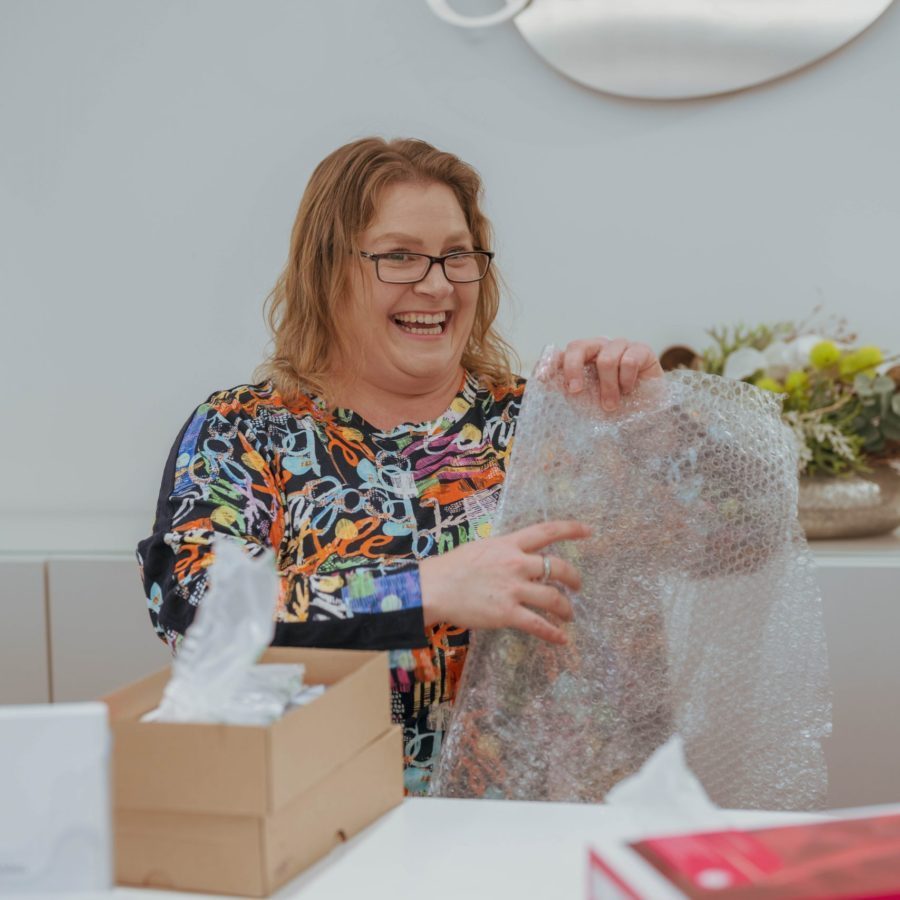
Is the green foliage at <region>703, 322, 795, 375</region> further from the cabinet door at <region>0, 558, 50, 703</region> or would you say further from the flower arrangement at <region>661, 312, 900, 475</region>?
the cabinet door at <region>0, 558, 50, 703</region>

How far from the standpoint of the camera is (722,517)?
4.81ft

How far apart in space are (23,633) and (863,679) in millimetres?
1563

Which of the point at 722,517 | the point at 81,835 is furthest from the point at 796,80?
the point at 81,835

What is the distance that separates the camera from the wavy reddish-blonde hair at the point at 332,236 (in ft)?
5.41

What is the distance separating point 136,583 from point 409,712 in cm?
96

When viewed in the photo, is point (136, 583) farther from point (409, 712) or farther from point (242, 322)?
point (409, 712)

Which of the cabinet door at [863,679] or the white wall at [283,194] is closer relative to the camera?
the cabinet door at [863,679]

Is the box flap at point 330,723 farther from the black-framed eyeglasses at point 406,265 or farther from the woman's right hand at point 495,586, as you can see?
the black-framed eyeglasses at point 406,265

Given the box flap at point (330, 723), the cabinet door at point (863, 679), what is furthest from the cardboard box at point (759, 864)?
the cabinet door at point (863, 679)

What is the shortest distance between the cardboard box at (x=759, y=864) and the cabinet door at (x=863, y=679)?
123 cm

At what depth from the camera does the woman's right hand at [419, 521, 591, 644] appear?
1273mm

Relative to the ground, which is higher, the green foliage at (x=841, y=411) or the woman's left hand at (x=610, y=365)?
the woman's left hand at (x=610, y=365)

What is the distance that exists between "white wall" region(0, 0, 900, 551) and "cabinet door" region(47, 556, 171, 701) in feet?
0.20

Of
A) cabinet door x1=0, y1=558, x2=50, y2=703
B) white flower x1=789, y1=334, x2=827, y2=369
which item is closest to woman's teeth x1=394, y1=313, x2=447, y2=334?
white flower x1=789, y1=334, x2=827, y2=369
